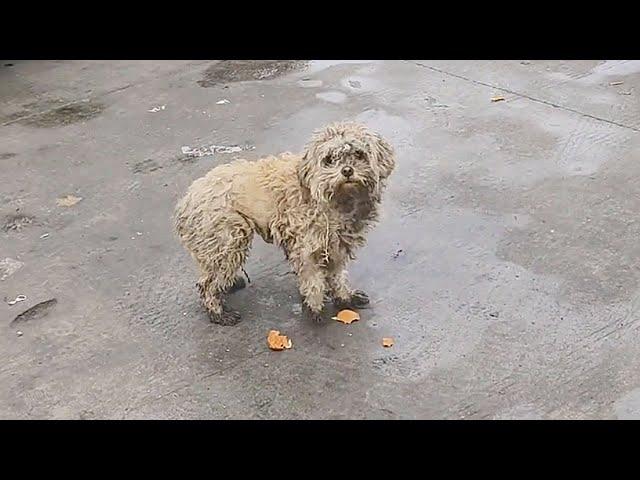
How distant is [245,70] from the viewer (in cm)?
827

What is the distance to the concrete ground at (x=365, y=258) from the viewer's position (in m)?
3.96

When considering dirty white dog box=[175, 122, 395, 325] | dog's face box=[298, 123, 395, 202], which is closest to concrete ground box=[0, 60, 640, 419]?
dirty white dog box=[175, 122, 395, 325]

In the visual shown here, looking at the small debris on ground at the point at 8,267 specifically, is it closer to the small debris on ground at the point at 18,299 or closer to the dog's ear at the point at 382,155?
the small debris on ground at the point at 18,299

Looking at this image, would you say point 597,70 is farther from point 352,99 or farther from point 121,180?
point 121,180

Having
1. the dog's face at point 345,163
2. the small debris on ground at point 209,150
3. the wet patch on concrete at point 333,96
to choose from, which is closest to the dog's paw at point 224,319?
the dog's face at point 345,163

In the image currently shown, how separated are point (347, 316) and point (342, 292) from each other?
14cm

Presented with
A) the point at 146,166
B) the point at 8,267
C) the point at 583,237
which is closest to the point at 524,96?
the point at 583,237

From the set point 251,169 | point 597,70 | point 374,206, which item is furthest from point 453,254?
point 597,70

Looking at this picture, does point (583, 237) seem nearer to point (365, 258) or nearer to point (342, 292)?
point (365, 258)

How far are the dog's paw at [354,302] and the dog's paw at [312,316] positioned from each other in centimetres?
14

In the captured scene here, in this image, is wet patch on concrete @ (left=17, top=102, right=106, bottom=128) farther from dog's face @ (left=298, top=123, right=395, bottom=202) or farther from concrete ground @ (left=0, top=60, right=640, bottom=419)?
dog's face @ (left=298, top=123, right=395, bottom=202)

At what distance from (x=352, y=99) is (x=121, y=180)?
7.63 feet

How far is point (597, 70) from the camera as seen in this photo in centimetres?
784

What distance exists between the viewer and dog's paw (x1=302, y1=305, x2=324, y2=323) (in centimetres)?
444
